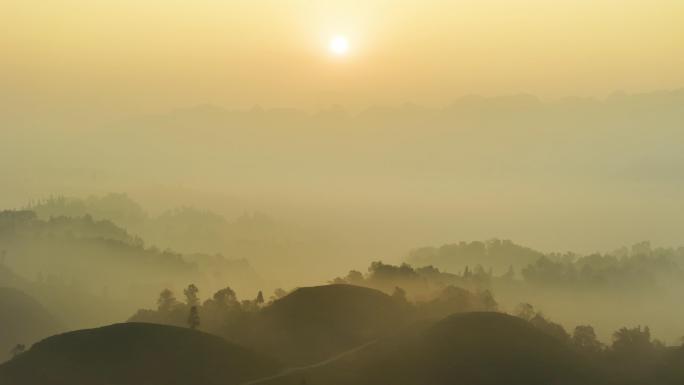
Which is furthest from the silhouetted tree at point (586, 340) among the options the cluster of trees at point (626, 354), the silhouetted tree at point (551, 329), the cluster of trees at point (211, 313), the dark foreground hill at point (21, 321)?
the dark foreground hill at point (21, 321)

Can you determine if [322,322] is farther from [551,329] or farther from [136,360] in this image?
[551,329]

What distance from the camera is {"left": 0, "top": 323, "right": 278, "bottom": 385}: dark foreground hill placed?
114 meters

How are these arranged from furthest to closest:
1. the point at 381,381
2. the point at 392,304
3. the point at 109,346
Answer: the point at 392,304 < the point at 109,346 < the point at 381,381

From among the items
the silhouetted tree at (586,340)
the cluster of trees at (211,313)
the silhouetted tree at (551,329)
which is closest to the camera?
the silhouetted tree at (586,340)

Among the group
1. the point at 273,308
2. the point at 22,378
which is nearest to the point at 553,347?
the point at 273,308

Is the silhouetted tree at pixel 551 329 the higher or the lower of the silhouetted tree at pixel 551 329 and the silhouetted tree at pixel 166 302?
the lower

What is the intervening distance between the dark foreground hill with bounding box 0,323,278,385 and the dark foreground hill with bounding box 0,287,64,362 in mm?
51957

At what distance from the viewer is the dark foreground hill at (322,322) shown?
139 meters

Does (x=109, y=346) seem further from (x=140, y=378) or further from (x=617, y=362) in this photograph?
(x=617, y=362)

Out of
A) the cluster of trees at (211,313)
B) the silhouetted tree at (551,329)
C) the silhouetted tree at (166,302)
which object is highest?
the silhouetted tree at (166,302)

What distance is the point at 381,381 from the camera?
113188 mm

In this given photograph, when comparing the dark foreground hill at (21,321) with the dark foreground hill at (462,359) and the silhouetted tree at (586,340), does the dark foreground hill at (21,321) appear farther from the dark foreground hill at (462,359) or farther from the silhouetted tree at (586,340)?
the silhouetted tree at (586,340)

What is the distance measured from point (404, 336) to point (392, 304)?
34.1 meters

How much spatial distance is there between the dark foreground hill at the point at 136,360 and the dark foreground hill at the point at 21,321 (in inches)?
2046
